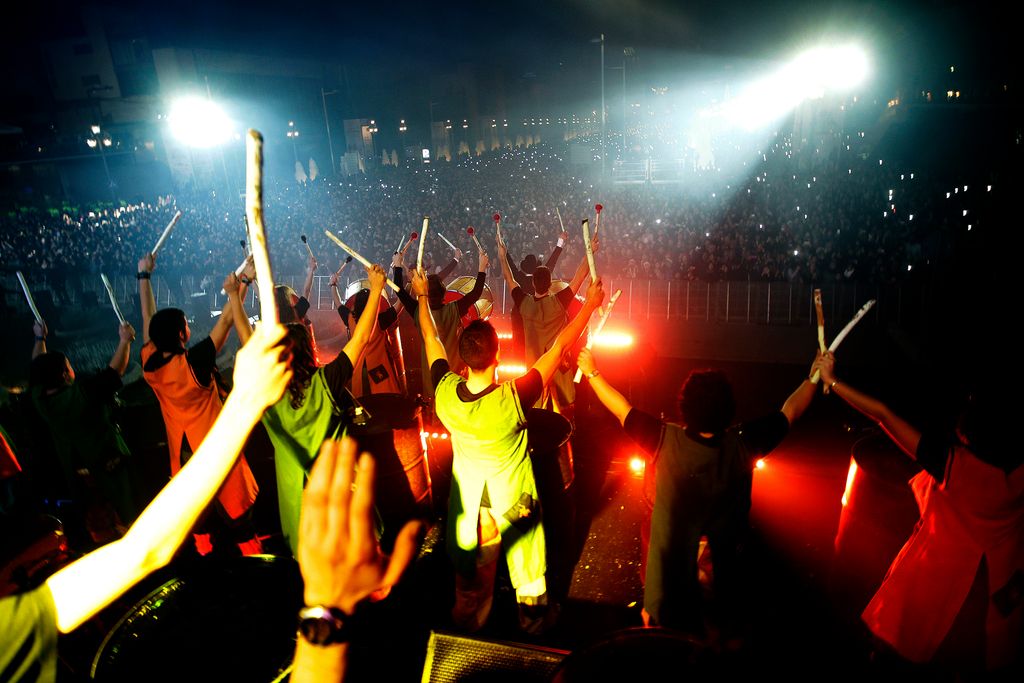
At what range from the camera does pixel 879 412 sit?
2863 mm

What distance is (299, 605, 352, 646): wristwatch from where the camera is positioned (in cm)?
125

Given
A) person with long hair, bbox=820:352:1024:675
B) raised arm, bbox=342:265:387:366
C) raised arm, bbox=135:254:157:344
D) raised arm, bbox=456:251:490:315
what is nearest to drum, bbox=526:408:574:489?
raised arm, bbox=342:265:387:366

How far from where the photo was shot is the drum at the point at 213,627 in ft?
5.85

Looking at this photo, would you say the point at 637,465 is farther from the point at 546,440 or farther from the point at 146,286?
the point at 146,286

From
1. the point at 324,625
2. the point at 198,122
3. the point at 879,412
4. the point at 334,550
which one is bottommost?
the point at 879,412

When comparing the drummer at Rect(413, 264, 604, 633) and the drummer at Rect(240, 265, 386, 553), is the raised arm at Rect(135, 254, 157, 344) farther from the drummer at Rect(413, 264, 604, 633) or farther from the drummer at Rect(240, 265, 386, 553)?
the drummer at Rect(413, 264, 604, 633)

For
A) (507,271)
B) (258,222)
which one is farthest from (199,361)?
(507,271)

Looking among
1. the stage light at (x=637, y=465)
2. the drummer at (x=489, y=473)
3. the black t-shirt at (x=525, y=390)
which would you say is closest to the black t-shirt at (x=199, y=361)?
the drummer at (x=489, y=473)

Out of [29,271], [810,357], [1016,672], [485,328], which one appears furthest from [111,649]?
[29,271]

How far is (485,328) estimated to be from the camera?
3.28 meters

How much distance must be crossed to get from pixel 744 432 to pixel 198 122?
127 feet

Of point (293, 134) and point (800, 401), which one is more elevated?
point (293, 134)

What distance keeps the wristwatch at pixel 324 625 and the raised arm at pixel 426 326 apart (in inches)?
95.2

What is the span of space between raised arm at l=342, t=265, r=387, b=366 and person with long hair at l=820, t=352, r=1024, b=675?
3010 millimetres
